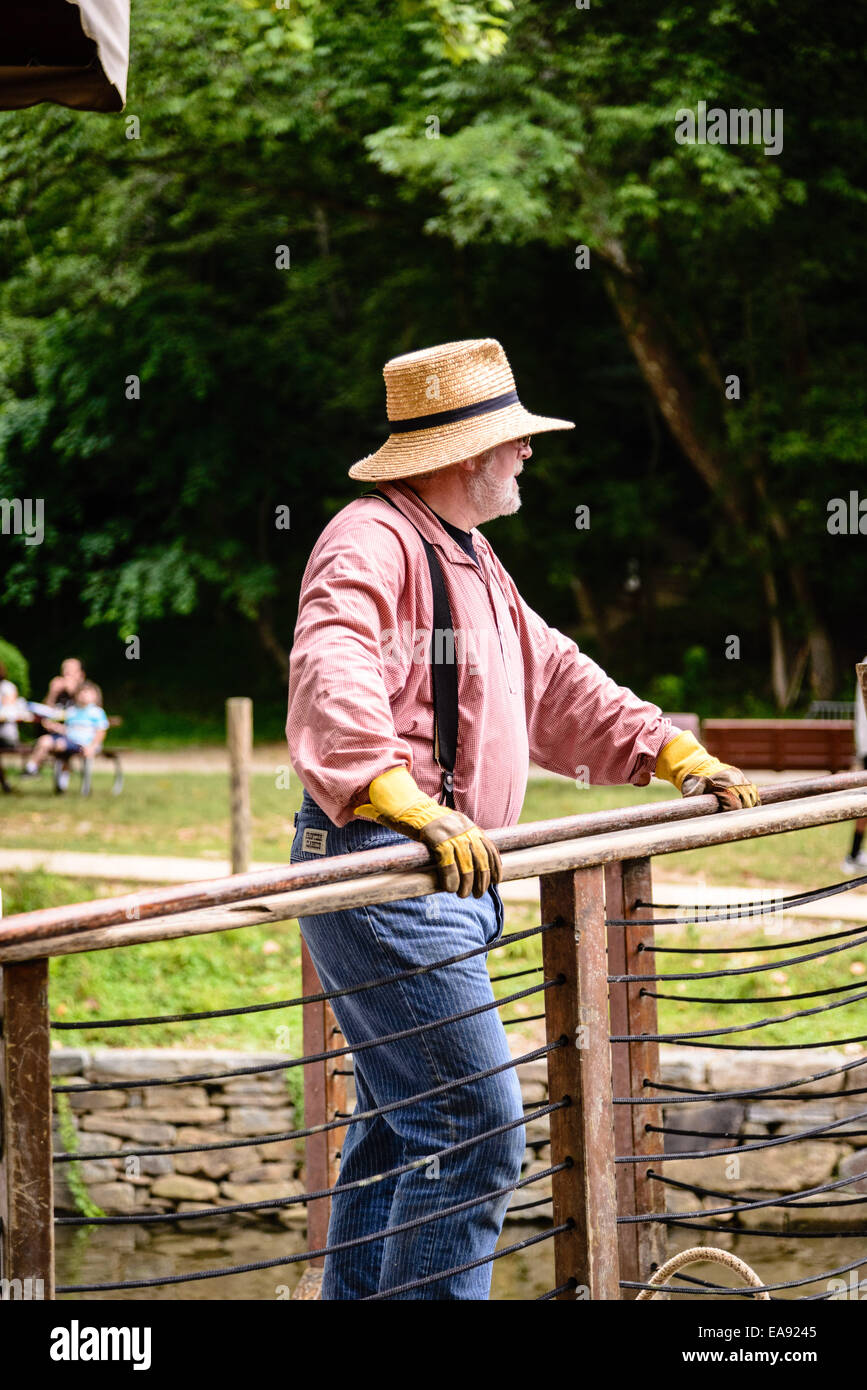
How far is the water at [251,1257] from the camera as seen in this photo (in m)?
5.76

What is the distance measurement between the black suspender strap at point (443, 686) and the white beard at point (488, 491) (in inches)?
8.9

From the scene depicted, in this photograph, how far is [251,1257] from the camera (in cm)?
620

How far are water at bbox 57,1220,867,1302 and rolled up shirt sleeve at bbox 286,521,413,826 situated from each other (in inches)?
160

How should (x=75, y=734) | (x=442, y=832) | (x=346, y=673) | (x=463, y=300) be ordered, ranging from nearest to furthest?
(x=442, y=832), (x=346, y=673), (x=75, y=734), (x=463, y=300)

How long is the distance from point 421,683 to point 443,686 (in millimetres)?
39

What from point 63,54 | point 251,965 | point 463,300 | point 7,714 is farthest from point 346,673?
point 463,300

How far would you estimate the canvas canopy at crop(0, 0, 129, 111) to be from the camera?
2.51 meters

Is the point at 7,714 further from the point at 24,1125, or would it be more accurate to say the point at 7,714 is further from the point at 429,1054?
the point at 24,1125

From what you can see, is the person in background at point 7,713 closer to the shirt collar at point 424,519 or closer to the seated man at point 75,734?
the seated man at point 75,734

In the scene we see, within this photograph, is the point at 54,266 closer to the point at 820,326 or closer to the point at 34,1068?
the point at 820,326

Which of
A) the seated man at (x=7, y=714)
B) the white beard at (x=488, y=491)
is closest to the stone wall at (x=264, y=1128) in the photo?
the white beard at (x=488, y=491)

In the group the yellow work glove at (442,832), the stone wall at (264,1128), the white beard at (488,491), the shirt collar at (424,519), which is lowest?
the stone wall at (264,1128)

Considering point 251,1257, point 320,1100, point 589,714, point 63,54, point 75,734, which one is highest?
point 75,734

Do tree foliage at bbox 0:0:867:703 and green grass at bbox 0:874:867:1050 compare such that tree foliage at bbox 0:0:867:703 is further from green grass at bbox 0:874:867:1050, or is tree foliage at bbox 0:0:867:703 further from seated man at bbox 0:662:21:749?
green grass at bbox 0:874:867:1050
